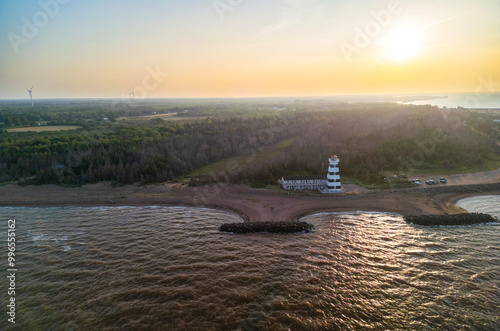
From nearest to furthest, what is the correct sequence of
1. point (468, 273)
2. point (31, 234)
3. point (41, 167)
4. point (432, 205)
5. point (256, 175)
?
1. point (468, 273)
2. point (31, 234)
3. point (432, 205)
4. point (256, 175)
5. point (41, 167)

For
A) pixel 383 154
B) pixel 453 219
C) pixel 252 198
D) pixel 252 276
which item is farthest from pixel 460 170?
pixel 252 276

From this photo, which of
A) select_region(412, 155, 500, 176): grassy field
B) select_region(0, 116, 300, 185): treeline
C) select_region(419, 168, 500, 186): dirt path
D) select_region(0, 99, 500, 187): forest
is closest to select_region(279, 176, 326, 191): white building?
select_region(0, 99, 500, 187): forest

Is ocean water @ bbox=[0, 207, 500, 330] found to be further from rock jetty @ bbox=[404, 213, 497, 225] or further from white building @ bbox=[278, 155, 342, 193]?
white building @ bbox=[278, 155, 342, 193]

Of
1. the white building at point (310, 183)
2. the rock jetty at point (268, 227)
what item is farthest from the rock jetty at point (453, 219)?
the rock jetty at point (268, 227)

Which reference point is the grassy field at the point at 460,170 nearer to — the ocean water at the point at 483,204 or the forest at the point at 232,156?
the forest at the point at 232,156

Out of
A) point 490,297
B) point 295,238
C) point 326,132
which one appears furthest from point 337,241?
point 326,132

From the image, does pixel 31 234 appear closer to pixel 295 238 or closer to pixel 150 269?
pixel 150 269
